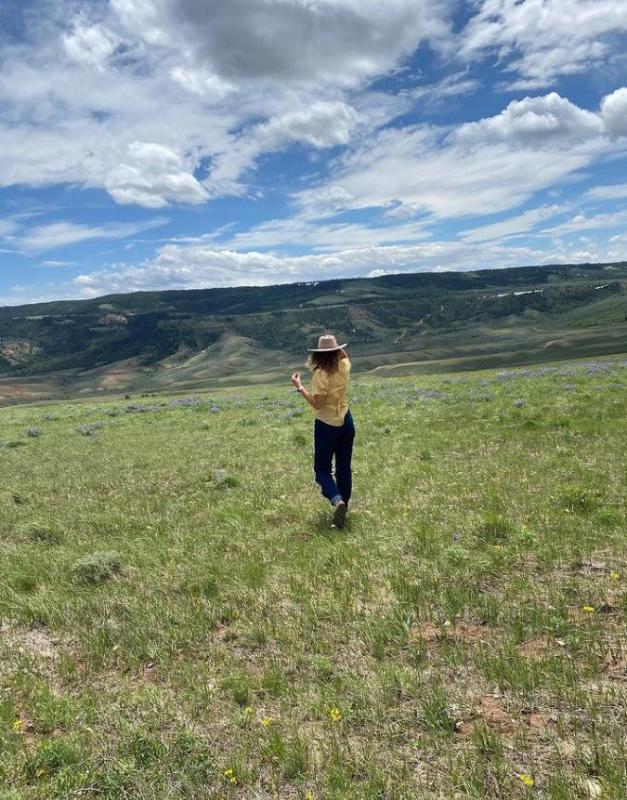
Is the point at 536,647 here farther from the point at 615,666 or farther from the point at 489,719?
the point at 489,719

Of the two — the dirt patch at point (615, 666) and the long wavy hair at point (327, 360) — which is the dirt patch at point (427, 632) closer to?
the dirt patch at point (615, 666)

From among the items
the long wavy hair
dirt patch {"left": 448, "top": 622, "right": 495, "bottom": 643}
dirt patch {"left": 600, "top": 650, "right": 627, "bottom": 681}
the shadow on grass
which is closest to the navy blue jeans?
the shadow on grass

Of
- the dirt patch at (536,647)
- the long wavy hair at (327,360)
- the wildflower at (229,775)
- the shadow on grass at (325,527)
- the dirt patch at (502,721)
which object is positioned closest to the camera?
the wildflower at (229,775)

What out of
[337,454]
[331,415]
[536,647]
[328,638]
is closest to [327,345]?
[331,415]

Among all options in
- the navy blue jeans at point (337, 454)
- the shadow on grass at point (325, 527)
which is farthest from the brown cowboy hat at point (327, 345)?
the shadow on grass at point (325, 527)

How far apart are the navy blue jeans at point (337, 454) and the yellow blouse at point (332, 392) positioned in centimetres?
15

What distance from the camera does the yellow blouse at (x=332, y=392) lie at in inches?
378

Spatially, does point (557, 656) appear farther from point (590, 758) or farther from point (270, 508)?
point (270, 508)

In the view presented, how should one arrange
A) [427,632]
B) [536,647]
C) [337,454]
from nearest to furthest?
[536,647], [427,632], [337,454]

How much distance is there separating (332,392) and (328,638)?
467 centimetres

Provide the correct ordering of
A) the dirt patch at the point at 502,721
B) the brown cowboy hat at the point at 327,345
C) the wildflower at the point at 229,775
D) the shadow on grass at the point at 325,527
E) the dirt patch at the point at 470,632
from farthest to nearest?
the brown cowboy hat at the point at 327,345, the shadow on grass at the point at 325,527, the dirt patch at the point at 470,632, the dirt patch at the point at 502,721, the wildflower at the point at 229,775

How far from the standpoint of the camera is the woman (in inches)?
379

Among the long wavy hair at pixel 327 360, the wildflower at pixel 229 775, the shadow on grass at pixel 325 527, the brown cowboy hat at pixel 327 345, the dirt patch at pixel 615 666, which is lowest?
the wildflower at pixel 229 775

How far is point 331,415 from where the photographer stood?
9.80m
